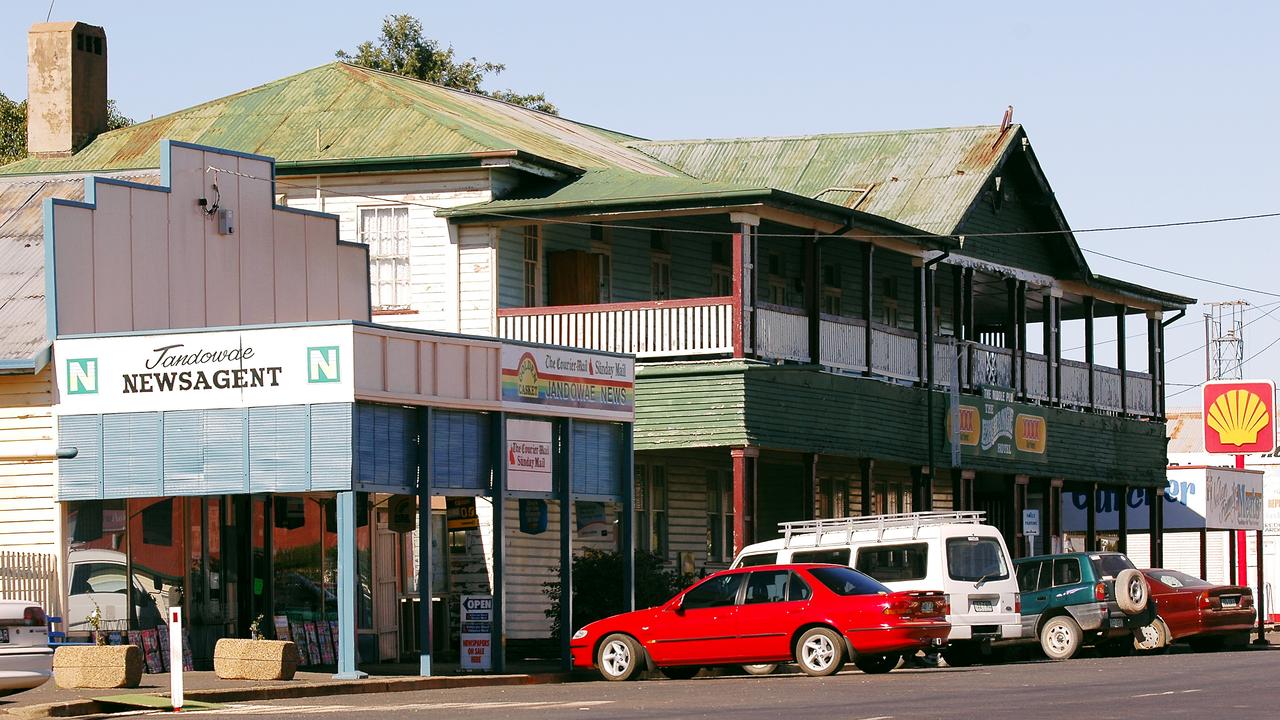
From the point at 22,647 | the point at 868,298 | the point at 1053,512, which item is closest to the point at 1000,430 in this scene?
the point at 1053,512

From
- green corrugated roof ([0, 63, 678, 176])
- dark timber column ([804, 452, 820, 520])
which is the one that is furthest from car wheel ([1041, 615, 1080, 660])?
green corrugated roof ([0, 63, 678, 176])

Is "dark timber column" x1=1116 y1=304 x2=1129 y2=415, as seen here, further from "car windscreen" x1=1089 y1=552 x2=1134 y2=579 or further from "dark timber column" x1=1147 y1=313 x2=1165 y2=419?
"car windscreen" x1=1089 y1=552 x2=1134 y2=579

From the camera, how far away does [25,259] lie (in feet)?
92.4

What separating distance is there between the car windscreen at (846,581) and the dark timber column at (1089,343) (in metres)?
19.0

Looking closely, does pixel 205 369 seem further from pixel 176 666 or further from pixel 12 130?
pixel 12 130

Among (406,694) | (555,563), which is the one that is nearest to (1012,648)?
(555,563)

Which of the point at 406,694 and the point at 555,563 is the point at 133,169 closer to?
the point at 555,563

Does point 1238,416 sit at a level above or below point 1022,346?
below

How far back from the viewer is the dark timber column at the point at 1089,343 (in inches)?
1697

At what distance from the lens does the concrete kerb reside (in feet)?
64.4

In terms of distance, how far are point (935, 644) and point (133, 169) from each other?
1389cm

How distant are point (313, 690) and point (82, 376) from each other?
17.0 feet

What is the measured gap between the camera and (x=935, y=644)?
25.1 metres

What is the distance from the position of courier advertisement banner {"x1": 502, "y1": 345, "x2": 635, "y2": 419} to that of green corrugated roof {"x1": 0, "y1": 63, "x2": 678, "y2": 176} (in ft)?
16.5
